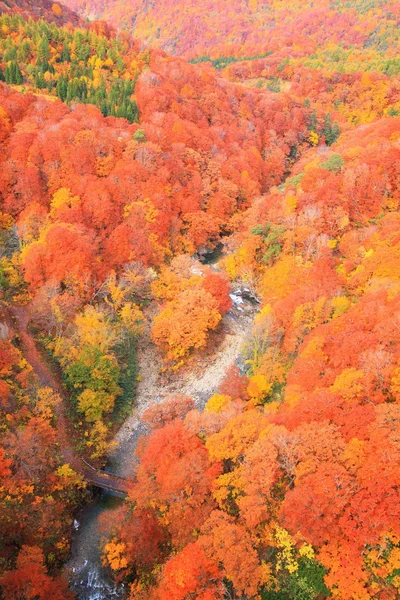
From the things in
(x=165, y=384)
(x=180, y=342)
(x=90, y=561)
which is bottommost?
(x=90, y=561)

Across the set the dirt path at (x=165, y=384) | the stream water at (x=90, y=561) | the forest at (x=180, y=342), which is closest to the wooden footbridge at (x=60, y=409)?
the forest at (x=180, y=342)

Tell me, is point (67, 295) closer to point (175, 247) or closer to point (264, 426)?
point (175, 247)

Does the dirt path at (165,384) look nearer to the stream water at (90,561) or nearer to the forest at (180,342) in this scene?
the forest at (180,342)

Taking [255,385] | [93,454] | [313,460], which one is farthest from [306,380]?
[93,454]

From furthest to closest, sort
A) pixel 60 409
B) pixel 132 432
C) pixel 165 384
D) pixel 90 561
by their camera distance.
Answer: pixel 165 384
pixel 132 432
pixel 60 409
pixel 90 561

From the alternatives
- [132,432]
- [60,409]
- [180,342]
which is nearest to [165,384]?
[180,342]

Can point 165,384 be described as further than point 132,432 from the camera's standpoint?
Yes

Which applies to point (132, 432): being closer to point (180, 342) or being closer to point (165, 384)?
point (165, 384)
